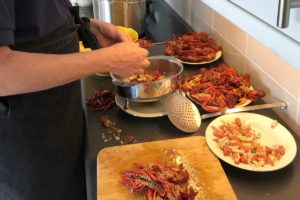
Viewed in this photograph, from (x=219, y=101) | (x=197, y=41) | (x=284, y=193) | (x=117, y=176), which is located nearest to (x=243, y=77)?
(x=219, y=101)

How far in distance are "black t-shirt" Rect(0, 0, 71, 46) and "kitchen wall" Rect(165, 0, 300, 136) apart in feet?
1.83

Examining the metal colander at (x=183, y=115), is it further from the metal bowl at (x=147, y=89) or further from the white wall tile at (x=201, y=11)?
the white wall tile at (x=201, y=11)

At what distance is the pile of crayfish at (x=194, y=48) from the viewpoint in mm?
1387

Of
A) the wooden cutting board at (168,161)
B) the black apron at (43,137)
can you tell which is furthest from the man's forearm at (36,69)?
the wooden cutting board at (168,161)

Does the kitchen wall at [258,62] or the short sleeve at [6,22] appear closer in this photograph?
the short sleeve at [6,22]

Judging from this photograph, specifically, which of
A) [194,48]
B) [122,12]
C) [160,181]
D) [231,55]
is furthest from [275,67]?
[122,12]

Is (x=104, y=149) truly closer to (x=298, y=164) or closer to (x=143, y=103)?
(x=143, y=103)

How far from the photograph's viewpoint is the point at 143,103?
1136 millimetres

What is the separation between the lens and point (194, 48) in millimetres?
1429

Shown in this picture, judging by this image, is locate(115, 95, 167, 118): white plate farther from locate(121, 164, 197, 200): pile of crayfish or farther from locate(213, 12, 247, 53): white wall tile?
locate(213, 12, 247, 53): white wall tile

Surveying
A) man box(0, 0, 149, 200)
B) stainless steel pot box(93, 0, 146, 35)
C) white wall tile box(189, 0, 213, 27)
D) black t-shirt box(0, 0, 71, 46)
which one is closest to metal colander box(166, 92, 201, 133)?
man box(0, 0, 149, 200)

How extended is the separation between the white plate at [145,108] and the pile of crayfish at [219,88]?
0.37 ft

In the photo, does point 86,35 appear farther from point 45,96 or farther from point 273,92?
point 273,92

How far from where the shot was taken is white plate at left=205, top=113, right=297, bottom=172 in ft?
2.77
